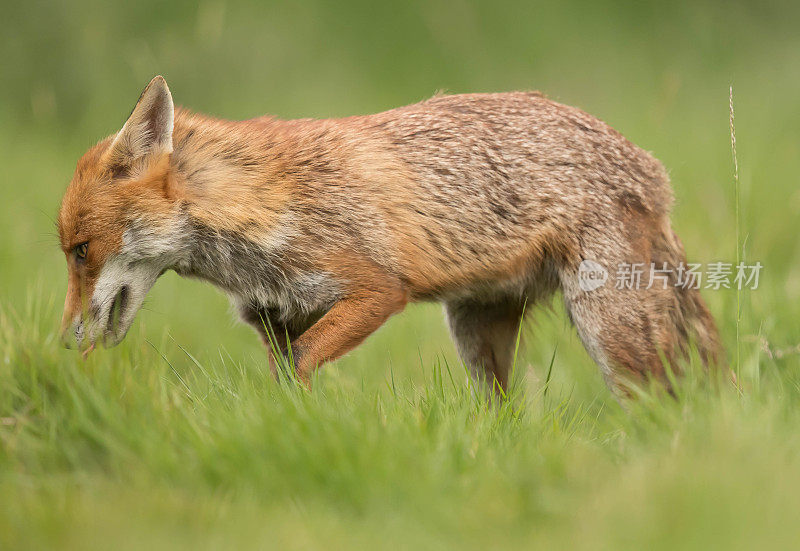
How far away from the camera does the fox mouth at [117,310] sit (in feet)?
13.5

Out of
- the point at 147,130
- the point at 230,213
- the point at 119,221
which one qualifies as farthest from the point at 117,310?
the point at 147,130

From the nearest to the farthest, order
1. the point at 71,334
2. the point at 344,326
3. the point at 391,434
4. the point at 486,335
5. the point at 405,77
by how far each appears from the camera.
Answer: the point at 391,434 → the point at 71,334 → the point at 344,326 → the point at 486,335 → the point at 405,77

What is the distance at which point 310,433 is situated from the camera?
336 centimetres

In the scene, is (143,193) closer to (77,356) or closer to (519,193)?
(77,356)

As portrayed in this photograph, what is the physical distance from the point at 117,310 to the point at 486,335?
2330mm

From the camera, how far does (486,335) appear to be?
5.43 m

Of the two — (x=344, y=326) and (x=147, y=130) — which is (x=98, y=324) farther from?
(x=344, y=326)

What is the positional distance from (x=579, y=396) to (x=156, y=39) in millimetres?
8034

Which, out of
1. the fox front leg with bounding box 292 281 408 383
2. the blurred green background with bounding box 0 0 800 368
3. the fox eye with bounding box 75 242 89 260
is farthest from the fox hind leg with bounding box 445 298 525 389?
the fox eye with bounding box 75 242 89 260

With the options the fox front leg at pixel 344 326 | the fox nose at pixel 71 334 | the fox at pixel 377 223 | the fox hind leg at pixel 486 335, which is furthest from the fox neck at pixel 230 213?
the fox hind leg at pixel 486 335

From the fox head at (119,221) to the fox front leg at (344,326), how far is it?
0.82m

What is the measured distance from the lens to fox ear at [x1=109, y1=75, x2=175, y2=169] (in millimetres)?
4055

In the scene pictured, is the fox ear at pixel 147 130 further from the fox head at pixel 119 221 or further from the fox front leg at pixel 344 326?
the fox front leg at pixel 344 326

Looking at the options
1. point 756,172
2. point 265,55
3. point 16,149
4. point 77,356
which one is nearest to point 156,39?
point 265,55
